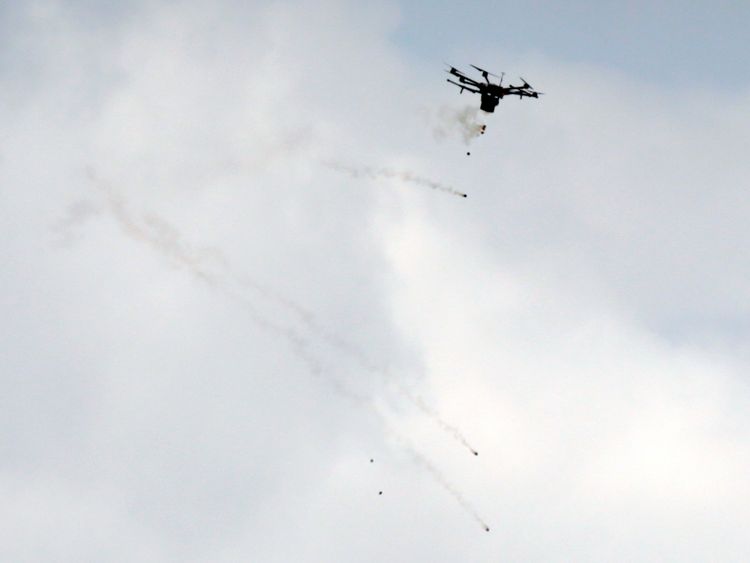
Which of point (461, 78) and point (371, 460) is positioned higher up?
point (461, 78)

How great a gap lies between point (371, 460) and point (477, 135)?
38068mm

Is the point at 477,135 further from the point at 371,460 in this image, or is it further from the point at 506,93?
the point at 371,460

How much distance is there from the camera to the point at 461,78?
5704 inches

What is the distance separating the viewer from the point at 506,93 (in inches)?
5728

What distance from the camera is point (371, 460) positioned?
144250 mm

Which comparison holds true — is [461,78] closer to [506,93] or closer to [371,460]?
[506,93]

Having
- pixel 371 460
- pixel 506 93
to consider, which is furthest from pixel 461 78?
pixel 371 460

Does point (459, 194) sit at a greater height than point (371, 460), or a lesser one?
greater

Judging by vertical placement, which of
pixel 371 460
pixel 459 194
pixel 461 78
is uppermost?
pixel 461 78

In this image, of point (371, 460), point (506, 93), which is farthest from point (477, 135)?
point (371, 460)

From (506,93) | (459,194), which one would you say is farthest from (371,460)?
(506,93)

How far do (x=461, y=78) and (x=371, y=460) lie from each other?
144 feet

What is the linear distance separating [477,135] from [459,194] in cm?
726

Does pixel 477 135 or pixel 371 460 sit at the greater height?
pixel 477 135
